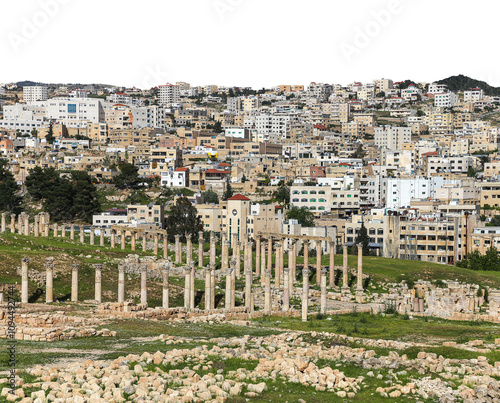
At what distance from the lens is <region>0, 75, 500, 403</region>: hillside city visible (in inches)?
923

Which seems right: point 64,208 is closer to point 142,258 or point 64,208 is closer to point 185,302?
point 142,258

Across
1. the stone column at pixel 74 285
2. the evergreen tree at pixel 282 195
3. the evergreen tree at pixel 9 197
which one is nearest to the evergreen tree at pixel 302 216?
the evergreen tree at pixel 282 195

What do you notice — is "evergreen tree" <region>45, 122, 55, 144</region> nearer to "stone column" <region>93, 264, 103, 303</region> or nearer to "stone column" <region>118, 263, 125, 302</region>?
"stone column" <region>118, 263, 125, 302</region>

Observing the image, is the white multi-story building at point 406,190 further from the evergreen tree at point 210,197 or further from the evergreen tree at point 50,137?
the evergreen tree at point 50,137

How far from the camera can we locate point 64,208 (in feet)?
331

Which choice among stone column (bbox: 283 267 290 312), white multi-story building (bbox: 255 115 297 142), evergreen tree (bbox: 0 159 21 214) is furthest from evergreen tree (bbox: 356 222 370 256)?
white multi-story building (bbox: 255 115 297 142)

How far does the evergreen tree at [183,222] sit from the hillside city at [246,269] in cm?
28

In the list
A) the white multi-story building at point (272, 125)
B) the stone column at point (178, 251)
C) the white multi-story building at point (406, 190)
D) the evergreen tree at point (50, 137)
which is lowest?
the stone column at point (178, 251)

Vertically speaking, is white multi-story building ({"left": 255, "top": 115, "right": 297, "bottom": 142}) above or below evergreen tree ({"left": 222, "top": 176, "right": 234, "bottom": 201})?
above

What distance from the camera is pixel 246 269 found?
159ft

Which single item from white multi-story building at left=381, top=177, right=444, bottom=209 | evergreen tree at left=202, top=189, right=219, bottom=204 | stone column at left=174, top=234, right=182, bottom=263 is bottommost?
stone column at left=174, top=234, right=182, bottom=263

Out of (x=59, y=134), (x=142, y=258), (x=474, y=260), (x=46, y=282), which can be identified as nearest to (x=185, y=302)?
(x=46, y=282)

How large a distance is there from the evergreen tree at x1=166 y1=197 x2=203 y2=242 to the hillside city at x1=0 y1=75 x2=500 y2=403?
276mm

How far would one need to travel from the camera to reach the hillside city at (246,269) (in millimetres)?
23438
